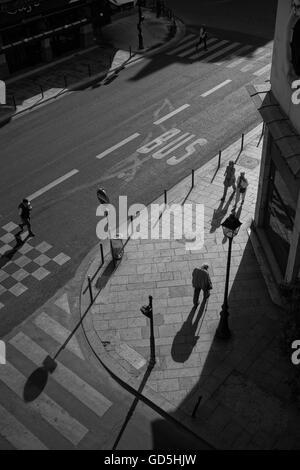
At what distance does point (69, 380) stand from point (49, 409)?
1.08m

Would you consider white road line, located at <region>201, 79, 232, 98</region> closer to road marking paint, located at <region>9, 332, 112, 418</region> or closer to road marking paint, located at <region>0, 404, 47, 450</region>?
road marking paint, located at <region>9, 332, 112, 418</region>

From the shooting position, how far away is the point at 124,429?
1363cm

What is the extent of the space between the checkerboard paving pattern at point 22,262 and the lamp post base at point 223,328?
6.94m

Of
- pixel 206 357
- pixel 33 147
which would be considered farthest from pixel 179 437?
pixel 33 147

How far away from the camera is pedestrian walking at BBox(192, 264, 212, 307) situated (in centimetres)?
1586

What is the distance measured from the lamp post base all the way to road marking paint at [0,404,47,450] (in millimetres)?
6168

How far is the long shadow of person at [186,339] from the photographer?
50.4ft

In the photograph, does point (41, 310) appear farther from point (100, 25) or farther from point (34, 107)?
point (100, 25)

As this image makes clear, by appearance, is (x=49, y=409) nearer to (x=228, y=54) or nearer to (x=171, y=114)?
(x=171, y=114)

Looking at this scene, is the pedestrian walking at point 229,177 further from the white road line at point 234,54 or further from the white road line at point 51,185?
the white road line at point 234,54

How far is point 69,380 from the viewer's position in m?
15.0

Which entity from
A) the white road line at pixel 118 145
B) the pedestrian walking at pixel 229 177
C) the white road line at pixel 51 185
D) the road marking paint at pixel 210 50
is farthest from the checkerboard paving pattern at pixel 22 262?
the road marking paint at pixel 210 50

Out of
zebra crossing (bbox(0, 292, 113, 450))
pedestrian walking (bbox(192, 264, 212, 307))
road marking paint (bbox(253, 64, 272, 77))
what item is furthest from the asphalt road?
pedestrian walking (bbox(192, 264, 212, 307))
